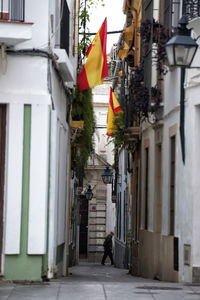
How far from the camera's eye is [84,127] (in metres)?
23.2

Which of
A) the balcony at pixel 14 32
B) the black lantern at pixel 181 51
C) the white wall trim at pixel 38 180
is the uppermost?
the balcony at pixel 14 32

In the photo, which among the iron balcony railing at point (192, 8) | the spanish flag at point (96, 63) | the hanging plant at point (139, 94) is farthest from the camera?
the hanging plant at point (139, 94)

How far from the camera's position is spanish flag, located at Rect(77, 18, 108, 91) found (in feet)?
62.6

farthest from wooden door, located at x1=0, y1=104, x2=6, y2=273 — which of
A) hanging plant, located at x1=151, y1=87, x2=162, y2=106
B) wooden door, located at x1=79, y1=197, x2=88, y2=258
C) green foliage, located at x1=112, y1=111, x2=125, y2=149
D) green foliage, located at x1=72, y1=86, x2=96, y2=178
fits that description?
wooden door, located at x1=79, y1=197, x2=88, y2=258

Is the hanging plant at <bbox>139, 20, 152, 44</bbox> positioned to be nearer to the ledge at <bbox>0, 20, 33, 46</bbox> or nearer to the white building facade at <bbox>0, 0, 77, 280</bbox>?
the white building facade at <bbox>0, 0, 77, 280</bbox>

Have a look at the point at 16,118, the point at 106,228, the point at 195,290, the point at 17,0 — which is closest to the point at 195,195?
the point at 195,290

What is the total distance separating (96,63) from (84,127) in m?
Answer: 4.30

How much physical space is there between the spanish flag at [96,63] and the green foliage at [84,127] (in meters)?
2.63

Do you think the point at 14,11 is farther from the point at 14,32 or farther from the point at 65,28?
the point at 65,28

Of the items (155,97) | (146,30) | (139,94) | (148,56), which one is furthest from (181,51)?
(148,56)

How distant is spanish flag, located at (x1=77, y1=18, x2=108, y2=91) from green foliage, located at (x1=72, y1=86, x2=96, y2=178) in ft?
8.62

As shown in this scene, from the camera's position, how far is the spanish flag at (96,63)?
62.6 feet

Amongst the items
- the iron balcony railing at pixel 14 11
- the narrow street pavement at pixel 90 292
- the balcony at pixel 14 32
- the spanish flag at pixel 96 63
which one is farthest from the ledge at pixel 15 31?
the spanish flag at pixel 96 63

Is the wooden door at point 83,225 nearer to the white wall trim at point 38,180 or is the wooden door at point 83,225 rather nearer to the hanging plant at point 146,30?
the hanging plant at point 146,30
